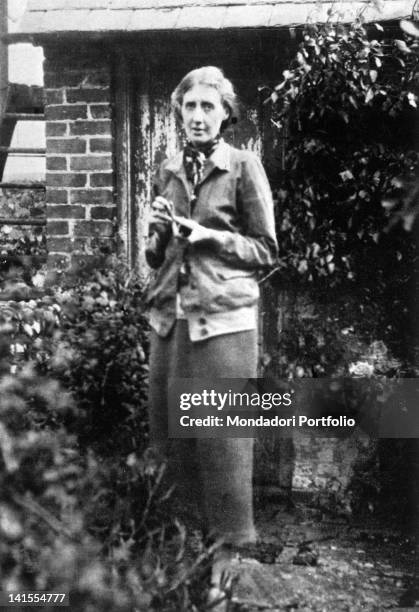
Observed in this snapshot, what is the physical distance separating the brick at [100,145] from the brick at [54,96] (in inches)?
11.1

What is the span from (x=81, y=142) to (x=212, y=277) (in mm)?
1390

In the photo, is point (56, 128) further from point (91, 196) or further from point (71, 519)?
point (71, 519)

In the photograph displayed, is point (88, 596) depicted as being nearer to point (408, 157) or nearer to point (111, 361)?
point (111, 361)

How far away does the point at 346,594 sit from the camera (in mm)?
3004

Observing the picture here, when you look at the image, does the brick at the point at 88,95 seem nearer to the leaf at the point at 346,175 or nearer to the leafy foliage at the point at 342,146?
the leafy foliage at the point at 342,146

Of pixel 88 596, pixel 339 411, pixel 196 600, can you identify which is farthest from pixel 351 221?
pixel 88 596

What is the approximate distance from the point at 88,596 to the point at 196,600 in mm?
571

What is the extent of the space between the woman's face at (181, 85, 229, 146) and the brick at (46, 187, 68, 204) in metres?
1.14

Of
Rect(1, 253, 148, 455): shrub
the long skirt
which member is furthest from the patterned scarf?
Rect(1, 253, 148, 455): shrub

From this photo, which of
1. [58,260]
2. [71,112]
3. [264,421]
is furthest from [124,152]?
[264,421]

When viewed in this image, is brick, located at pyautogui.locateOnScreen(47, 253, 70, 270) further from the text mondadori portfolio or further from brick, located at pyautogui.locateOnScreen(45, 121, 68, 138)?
the text mondadori portfolio

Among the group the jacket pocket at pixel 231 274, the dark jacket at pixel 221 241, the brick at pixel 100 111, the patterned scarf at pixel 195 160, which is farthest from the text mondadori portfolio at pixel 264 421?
the brick at pixel 100 111

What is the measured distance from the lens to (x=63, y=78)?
378cm

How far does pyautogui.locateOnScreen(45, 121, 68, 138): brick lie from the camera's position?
3.77m
